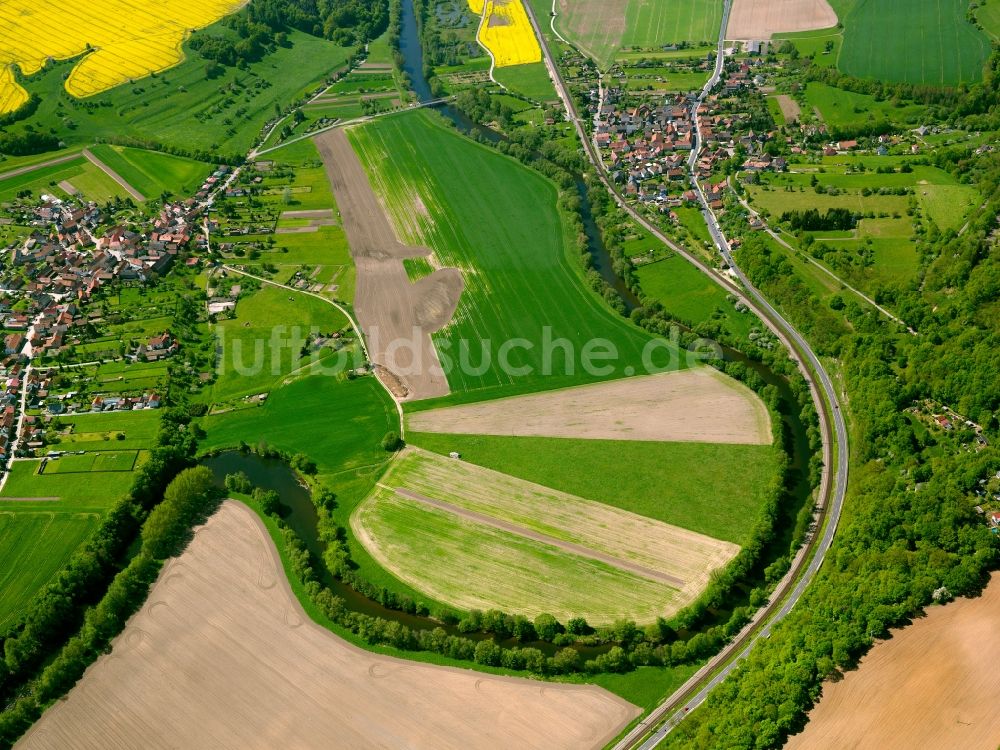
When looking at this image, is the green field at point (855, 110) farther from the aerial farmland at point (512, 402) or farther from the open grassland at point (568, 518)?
the open grassland at point (568, 518)

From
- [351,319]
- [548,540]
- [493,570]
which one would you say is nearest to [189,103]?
[351,319]

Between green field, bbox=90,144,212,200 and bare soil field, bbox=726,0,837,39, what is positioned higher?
bare soil field, bbox=726,0,837,39

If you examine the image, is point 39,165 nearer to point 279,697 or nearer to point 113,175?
point 113,175

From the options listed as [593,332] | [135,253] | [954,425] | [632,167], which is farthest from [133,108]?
[954,425]

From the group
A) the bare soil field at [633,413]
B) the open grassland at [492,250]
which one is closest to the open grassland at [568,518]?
the bare soil field at [633,413]

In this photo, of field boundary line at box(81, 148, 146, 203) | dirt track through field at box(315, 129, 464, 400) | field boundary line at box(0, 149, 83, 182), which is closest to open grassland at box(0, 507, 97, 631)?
dirt track through field at box(315, 129, 464, 400)

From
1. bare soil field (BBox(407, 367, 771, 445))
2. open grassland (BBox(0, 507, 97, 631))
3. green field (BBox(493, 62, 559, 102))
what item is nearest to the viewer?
open grassland (BBox(0, 507, 97, 631))

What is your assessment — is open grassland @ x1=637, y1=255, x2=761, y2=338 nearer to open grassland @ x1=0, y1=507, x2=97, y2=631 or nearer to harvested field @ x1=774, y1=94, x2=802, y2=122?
harvested field @ x1=774, y1=94, x2=802, y2=122

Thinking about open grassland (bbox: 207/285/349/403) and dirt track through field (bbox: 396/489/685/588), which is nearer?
dirt track through field (bbox: 396/489/685/588)

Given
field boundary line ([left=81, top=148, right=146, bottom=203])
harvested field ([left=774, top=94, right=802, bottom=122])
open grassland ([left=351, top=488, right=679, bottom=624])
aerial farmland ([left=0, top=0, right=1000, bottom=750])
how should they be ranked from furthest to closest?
harvested field ([left=774, top=94, right=802, bottom=122])
field boundary line ([left=81, top=148, right=146, bottom=203])
open grassland ([left=351, top=488, right=679, bottom=624])
aerial farmland ([left=0, top=0, right=1000, bottom=750])
